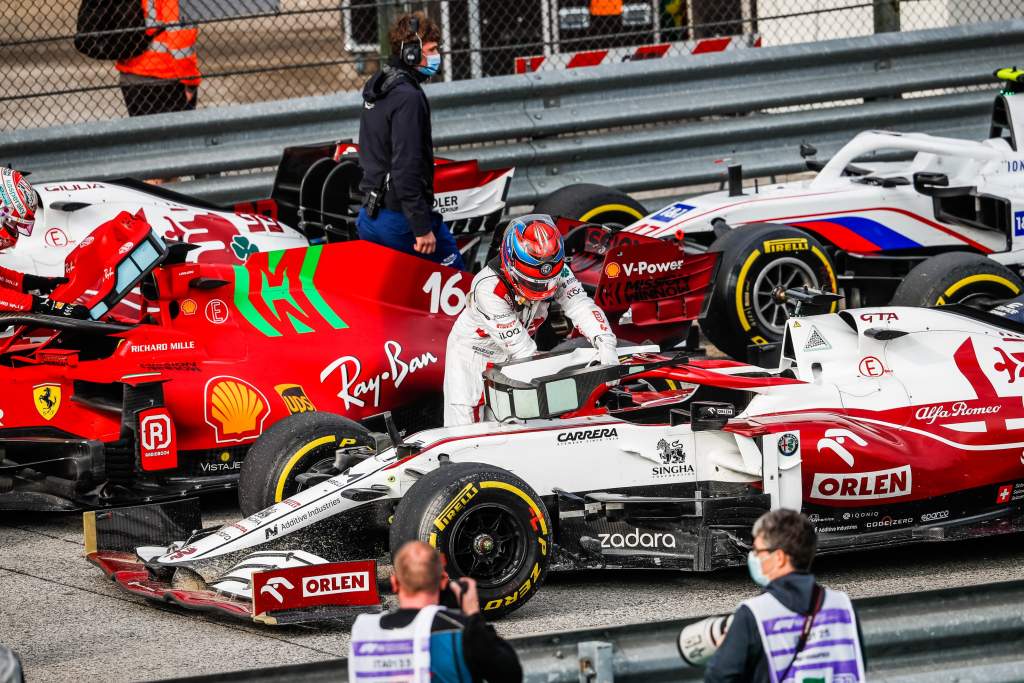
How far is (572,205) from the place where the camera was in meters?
11.5

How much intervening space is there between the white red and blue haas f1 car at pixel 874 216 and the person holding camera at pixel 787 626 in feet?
20.4

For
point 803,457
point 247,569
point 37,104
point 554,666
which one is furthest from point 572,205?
point 37,104

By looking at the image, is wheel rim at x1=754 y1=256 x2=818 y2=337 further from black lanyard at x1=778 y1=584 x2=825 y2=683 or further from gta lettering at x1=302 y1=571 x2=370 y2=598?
black lanyard at x1=778 y1=584 x2=825 y2=683

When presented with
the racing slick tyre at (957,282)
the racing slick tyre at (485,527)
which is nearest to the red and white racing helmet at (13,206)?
the racing slick tyre at (485,527)

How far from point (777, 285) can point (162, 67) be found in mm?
5338

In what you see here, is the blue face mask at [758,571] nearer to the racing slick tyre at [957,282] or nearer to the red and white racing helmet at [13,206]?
the racing slick tyre at [957,282]

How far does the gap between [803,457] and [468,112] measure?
551 cm

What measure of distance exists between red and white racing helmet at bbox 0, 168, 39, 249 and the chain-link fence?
168 centimetres

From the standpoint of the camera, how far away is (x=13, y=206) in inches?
363

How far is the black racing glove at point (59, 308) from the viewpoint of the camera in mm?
8883

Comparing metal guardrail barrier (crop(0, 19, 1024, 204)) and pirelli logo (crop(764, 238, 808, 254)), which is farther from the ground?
metal guardrail barrier (crop(0, 19, 1024, 204))

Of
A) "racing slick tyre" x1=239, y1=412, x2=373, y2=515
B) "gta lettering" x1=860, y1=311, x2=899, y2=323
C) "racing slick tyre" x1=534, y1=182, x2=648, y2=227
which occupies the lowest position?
"racing slick tyre" x1=239, y1=412, x2=373, y2=515

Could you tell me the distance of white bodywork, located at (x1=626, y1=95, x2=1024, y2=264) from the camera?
11.2m

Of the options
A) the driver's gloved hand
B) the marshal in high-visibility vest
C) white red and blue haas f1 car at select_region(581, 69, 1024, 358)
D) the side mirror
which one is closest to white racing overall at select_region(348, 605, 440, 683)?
the side mirror
